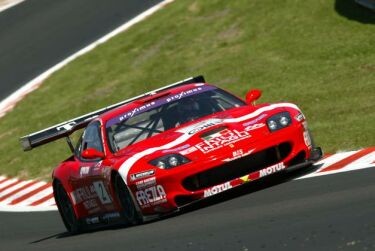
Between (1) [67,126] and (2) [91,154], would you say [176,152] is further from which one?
(1) [67,126]

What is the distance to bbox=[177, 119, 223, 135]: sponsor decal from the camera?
905 centimetres

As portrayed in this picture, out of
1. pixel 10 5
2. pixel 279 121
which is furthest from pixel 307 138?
pixel 10 5

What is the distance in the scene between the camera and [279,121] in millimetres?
9133

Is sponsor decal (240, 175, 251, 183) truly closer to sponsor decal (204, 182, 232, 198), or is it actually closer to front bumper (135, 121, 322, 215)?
front bumper (135, 121, 322, 215)

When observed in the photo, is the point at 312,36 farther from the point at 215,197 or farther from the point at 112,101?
the point at 215,197

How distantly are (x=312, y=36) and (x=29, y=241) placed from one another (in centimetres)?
953

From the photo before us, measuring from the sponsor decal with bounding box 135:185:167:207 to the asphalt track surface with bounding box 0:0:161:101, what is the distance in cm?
1345

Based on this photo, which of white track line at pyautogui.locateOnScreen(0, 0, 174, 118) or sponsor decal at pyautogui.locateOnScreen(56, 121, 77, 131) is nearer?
sponsor decal at pyautogui.locateOnScreen(56, 121, 77, 131)

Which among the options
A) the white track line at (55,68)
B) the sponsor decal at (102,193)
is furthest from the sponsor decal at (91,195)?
the white track line at (55,68)

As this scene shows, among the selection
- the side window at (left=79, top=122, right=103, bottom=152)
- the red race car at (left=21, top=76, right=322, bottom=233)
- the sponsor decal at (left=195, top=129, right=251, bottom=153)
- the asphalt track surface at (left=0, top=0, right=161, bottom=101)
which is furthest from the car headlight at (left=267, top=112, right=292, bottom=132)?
the asphalt track surface at (left=0, top=0, right=161, bottom=101)

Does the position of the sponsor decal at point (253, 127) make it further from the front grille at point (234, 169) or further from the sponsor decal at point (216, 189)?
the sponsor decal at point (216, 189)

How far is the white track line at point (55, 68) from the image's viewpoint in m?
21.1

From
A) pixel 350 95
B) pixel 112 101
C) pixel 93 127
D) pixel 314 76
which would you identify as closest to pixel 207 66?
pixel 112 101

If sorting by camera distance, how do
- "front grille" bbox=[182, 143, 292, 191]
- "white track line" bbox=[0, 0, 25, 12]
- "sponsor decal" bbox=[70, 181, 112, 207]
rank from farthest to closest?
"white track line" bbox=[0, 0, 25, 12], "sponsor decal" bbox=[70, 181, 112, 207], "front grille" bbox=[182, 143, 292, 191]
